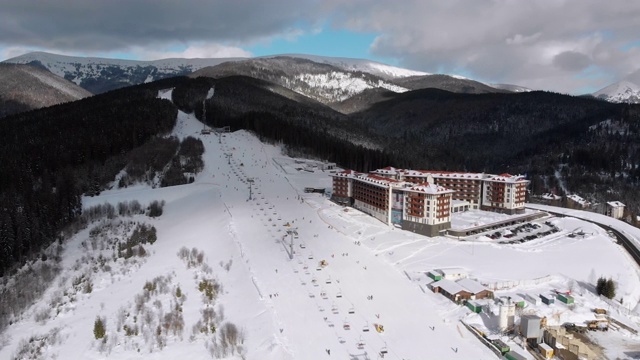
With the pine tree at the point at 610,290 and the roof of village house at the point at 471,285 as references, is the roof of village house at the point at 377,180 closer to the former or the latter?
the roof of village house at the point at 471,285

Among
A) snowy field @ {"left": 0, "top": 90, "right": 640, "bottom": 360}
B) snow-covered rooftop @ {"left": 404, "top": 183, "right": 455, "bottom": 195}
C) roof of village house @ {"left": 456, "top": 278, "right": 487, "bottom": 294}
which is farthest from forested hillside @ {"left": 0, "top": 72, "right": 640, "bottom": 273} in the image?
roof of village house @ {"left": 456, "top": 278, "right": 487, "bottom": 294}

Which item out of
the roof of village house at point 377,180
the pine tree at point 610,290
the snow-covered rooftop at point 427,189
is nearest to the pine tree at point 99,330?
the snow-covered rooftop at point 427,189

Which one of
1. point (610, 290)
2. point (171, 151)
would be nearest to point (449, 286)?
point (610, 290)

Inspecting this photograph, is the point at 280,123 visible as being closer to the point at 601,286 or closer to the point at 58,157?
the point at 58,157

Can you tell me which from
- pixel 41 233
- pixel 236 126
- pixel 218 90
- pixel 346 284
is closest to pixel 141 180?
pixel 41 233

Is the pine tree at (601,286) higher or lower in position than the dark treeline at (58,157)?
lower

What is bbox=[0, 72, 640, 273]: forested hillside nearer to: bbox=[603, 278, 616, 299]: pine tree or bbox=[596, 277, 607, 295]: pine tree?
bbox=[596, 277, 607, 295]: pine tree
